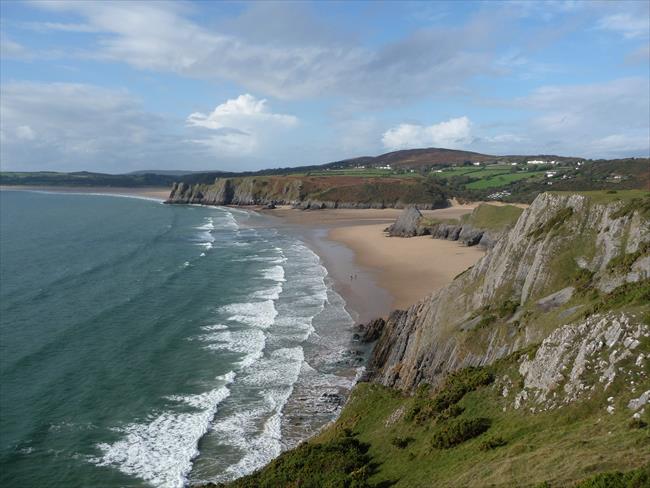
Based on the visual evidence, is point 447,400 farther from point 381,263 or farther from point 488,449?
point 381,263

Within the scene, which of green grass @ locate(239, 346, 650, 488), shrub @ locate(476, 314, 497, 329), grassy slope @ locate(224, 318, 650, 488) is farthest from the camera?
shrub @ locate(476, 314, 497, 329)

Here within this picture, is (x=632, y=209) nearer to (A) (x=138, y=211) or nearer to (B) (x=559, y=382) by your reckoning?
(B) (x=559, y=382)

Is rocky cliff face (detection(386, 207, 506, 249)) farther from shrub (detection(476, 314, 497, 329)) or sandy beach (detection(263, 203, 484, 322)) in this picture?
shrub (detection(476, 314, 497, 329))

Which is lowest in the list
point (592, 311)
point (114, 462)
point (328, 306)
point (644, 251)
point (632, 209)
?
point (114, 462)

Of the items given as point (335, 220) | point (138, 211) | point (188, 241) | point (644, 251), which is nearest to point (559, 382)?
point (644, 251)

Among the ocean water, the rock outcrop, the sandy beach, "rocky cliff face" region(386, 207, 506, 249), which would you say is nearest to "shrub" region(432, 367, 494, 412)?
the ocean water
